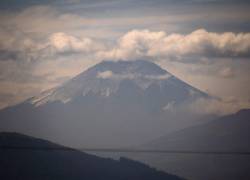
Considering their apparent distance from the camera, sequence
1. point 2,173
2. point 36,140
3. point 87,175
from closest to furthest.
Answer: point 2,173, point 87,175, point 36,140

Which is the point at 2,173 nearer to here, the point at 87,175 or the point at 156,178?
the point at 87,175

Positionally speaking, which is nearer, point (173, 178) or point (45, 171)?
point (45, 171)

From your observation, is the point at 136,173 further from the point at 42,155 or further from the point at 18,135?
the point at 18,135

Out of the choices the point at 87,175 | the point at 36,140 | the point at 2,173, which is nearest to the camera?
the point at 2,173

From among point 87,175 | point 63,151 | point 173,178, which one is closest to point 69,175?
point 87,175

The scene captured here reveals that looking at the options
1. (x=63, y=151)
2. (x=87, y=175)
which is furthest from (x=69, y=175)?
(x=63, y=151)

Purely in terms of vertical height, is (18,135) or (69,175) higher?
(18,135)
